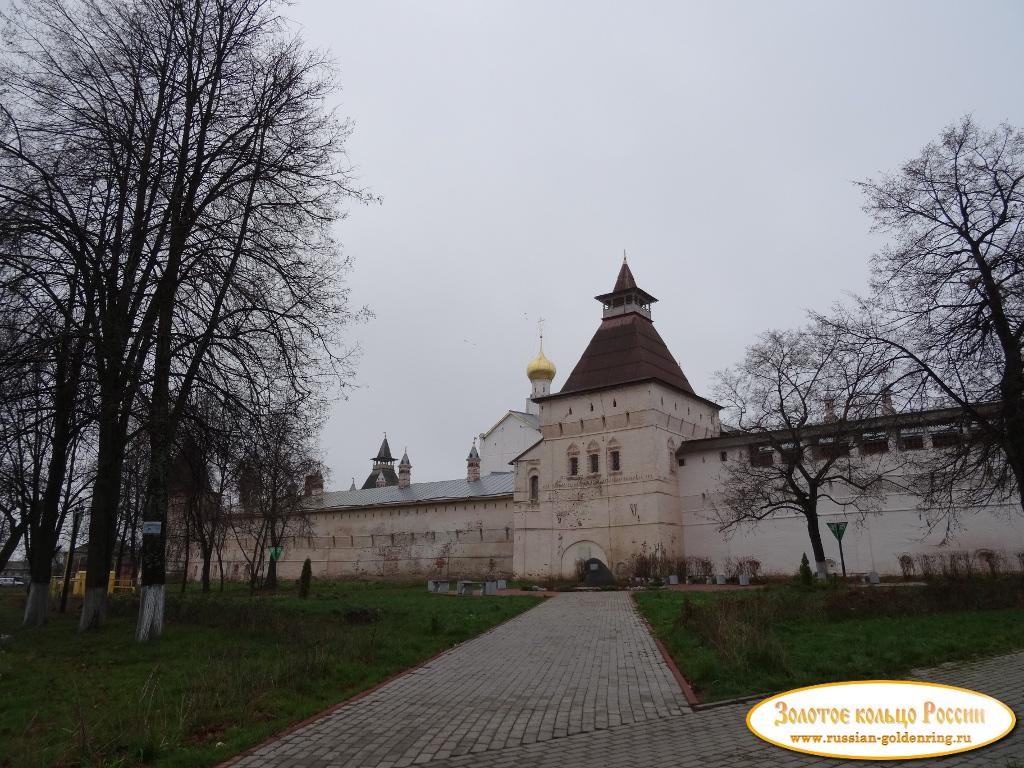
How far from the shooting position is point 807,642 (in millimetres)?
11023

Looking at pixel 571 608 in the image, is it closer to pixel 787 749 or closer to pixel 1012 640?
pixel 1012 640

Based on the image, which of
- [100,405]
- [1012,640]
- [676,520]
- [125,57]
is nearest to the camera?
[1012,640]

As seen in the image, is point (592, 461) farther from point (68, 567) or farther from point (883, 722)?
point (883, 722)

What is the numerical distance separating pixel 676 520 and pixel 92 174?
29270 mm

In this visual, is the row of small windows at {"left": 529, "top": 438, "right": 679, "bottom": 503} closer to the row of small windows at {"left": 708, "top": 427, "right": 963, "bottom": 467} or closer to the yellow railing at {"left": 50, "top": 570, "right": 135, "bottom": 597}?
the row of small windows at {"left": 708, "top": 427, "right": 963, "bottom": 467}

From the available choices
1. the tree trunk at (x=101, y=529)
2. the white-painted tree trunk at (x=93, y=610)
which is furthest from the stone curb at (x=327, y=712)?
the white-painted tree trunk at (x=93, y=610)

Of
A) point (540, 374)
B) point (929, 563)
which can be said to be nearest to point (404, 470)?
point (540, 374)

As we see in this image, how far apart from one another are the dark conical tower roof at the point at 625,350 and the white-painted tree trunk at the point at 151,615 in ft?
88.7

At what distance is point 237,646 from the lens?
11062 mm

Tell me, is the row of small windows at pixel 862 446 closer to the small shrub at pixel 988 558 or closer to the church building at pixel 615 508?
the church building at pixel 615 508

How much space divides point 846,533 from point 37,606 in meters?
28.4

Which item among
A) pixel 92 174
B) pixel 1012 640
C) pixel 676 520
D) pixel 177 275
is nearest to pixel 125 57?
pixel 92 174

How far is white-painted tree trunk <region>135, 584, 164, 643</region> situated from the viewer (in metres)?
12.2

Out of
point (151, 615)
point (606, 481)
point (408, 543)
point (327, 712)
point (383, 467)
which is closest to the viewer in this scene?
point (327, 712)
